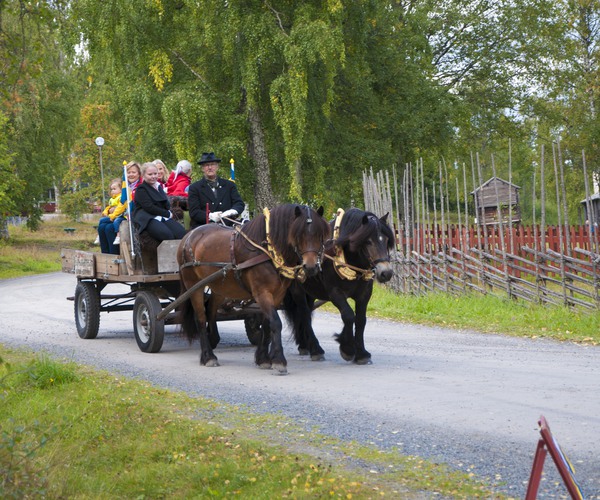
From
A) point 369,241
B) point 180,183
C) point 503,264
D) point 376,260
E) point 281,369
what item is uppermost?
point 180,183

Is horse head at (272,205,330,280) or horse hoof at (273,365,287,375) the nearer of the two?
horse head at (272,205,330,280)

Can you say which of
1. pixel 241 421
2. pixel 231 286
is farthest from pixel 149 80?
pixel 241 421

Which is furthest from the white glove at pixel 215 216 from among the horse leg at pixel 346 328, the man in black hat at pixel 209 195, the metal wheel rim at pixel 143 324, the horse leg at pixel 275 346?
the horse leg at pixel 346 328

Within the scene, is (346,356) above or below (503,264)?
below

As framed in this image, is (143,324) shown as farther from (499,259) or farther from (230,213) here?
(499,259)

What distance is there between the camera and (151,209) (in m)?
Answer: 12.2

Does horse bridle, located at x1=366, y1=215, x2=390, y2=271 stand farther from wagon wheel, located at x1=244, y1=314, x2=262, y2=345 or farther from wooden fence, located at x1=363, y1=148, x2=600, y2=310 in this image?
wooden fence, located at x1=363, y1=148, x2=600, y2=310

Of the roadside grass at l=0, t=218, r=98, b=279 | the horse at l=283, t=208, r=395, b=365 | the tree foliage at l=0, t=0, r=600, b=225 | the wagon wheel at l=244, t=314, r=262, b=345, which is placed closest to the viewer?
the horse at l=283, t=208, r=395, b=365

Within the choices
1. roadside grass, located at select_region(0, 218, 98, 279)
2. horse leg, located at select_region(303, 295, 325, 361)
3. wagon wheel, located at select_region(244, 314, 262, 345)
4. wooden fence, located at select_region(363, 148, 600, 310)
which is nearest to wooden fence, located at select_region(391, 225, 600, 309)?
wooden fence, located at select_region(363, 148, 600, 310)

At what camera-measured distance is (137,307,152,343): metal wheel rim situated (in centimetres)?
1204

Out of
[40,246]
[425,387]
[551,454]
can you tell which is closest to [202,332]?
[425,387]

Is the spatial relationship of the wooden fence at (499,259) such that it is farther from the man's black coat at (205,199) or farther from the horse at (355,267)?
the horse at (355,267)

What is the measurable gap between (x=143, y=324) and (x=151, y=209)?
146 cm

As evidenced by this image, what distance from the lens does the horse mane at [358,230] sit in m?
10.0
